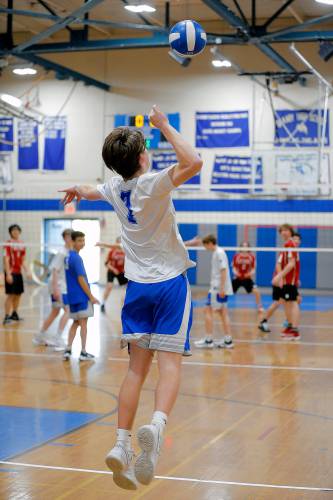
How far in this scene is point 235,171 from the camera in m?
23.6

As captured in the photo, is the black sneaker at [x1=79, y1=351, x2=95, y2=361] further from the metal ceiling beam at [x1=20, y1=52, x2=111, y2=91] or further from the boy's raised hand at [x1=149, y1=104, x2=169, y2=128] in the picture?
the metal ceiling beam at [x1=20, y1=52, x2=111, y2=91]

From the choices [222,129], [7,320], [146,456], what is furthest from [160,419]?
[222,129]

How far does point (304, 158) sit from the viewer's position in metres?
22.0

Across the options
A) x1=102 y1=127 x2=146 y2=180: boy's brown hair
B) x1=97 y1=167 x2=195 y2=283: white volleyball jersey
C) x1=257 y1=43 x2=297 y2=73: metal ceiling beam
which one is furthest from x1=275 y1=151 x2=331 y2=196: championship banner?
x1=102 y1=127 x2=146 y2=180: boy's brown hair

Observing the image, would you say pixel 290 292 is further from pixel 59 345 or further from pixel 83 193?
pixel 83 193

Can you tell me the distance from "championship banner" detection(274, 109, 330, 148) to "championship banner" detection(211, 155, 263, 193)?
972mm

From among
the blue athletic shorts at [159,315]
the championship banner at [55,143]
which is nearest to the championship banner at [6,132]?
the championship banner at [55,143]

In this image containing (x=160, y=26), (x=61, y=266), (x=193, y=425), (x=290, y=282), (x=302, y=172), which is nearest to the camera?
(x=193, y=425)

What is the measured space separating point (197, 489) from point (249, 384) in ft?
12.6

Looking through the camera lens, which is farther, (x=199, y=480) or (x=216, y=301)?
(x=216, y=301)

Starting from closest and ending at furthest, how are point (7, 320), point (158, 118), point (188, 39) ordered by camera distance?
point (158, 118) < point (188, 39) < point (7, 320)

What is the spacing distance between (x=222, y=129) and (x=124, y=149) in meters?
20.3

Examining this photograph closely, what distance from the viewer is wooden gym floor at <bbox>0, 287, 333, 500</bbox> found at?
196 inches

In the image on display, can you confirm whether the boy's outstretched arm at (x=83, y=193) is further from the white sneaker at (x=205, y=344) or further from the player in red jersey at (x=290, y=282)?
the player in red jersey at (x=290, y=282)
